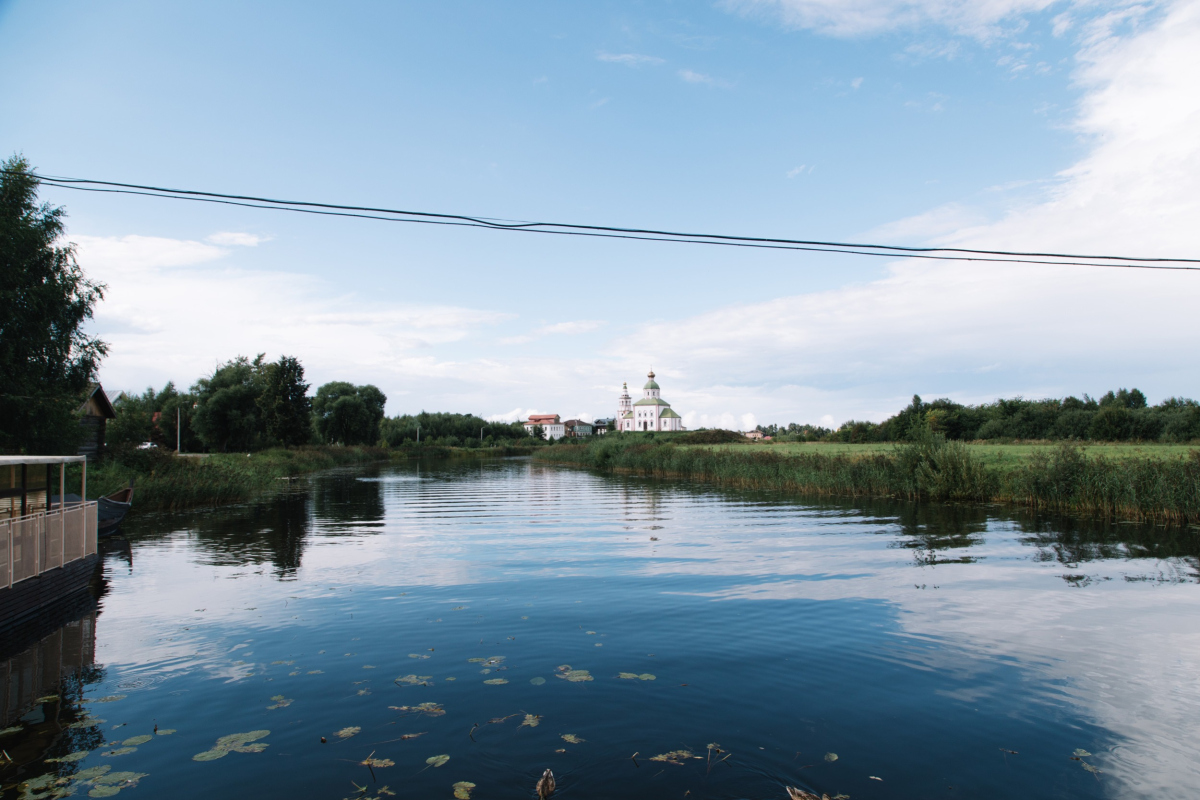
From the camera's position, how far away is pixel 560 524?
2511 centimetres

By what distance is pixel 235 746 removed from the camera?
6.48 m

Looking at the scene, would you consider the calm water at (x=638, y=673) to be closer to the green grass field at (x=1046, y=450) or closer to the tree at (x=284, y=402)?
the green grass field at (x=1046, y=450)

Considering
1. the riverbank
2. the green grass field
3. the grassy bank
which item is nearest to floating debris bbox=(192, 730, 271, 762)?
the riverbank

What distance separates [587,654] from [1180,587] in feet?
41.2

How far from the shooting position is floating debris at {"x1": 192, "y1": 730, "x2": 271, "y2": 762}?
628 centimetres

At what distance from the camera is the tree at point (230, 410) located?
62.4m

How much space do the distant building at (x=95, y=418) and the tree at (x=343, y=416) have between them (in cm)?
5031

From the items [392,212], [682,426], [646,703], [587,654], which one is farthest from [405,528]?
[682,426]

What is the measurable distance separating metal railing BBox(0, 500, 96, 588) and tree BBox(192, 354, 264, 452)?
53.9 meters

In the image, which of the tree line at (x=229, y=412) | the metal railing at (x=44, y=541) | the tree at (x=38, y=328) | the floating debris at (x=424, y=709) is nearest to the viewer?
the floating debris at (x=424, y=709)

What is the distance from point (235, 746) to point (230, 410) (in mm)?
64659

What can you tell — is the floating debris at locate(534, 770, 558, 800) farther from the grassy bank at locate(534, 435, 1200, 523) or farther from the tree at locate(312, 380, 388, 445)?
the tree at locate(312, 380, 388, 445)

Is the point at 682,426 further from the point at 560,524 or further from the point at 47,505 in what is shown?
the point at 47,505

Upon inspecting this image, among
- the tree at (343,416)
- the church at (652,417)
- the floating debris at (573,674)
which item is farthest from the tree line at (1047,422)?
the church at (652,417)
